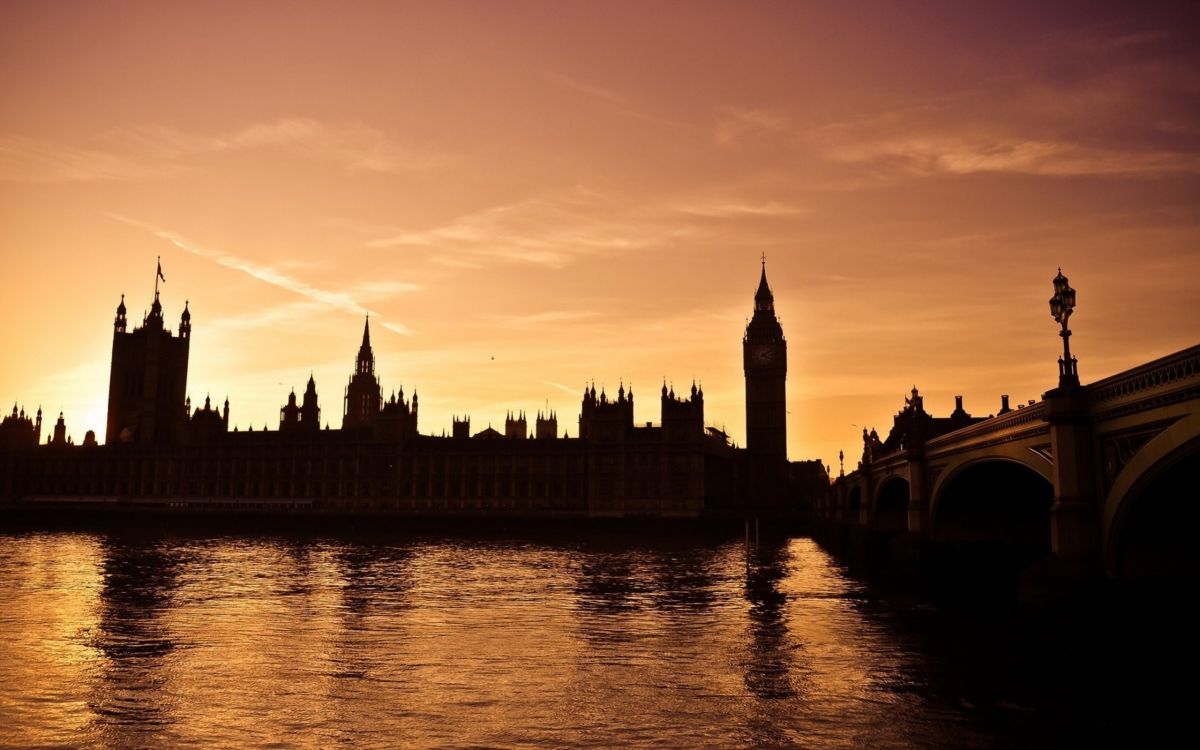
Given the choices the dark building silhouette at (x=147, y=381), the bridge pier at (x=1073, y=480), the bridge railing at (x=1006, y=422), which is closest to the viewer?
the bridge pier at (x=1073, y=480)

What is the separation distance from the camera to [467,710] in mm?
20312

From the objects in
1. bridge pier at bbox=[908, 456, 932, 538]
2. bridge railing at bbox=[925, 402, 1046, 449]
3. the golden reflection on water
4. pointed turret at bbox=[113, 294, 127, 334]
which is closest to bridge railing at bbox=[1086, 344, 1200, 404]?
bridge railing at bbox=[925, 402, 1046, 449]

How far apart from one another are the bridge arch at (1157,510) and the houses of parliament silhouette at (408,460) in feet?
326

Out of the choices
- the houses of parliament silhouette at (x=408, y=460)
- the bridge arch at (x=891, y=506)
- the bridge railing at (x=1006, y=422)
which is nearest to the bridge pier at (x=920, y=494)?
the bridge railing at (x=1006, y=422)

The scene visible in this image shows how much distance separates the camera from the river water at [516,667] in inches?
738

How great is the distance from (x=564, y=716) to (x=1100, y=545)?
1284 centimetres

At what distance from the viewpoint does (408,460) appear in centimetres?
14500

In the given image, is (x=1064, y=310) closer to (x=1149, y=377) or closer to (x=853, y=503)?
(x=1149, y=377)

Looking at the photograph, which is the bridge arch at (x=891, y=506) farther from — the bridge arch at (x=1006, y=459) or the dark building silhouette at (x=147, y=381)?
the dark building silhouette at (x=147, y=381)

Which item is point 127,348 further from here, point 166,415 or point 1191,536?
point 1191,536

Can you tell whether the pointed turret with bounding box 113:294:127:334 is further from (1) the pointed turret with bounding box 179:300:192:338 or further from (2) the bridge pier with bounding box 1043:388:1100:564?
(2) the bridge pier with bounding box 1043:388:1100:564

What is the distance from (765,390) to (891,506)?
9257 cm

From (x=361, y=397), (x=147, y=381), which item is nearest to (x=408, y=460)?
(x=361, y=397)

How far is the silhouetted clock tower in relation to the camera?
15538 cm
